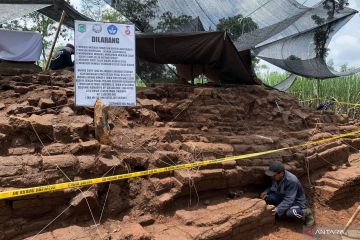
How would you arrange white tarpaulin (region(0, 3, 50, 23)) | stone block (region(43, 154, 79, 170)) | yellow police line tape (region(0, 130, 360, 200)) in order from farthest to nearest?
white tarpaulin (region(0, 3, 50, 23)) < stone block (region(43, 154, 79, 170)) < yellow police line tape (region(0, 130, 360, 200))

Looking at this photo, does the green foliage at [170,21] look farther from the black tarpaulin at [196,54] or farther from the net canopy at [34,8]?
the net canopy at [34,8]

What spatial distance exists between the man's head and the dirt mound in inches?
10.5

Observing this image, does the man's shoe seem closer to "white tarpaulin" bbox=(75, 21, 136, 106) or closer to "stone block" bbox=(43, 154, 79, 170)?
"white tarpaulin" bbox=(75, 21, 136, 106)

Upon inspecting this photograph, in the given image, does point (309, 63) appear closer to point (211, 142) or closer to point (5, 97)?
point (211, 142)

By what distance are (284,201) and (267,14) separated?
17.6 feet

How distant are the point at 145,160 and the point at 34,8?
192 inches

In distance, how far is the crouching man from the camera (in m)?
5.77

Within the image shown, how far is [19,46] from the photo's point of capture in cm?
782

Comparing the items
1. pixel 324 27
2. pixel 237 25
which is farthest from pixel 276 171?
pixel 324 27

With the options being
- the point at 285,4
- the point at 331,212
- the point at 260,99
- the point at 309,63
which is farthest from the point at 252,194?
the point at 309,63

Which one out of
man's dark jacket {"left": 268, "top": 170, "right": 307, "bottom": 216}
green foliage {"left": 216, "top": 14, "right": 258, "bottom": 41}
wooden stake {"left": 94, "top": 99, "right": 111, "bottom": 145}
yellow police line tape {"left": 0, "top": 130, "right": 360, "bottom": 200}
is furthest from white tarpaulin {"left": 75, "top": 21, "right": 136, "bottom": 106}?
green foliage {"left": 216, "top": 14, "right": 258, "bottom": 41}

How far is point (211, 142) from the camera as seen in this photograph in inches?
245

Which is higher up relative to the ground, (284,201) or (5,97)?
(5,97)

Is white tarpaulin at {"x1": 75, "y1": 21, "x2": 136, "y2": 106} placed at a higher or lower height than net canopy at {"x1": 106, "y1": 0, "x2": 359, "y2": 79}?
lower
